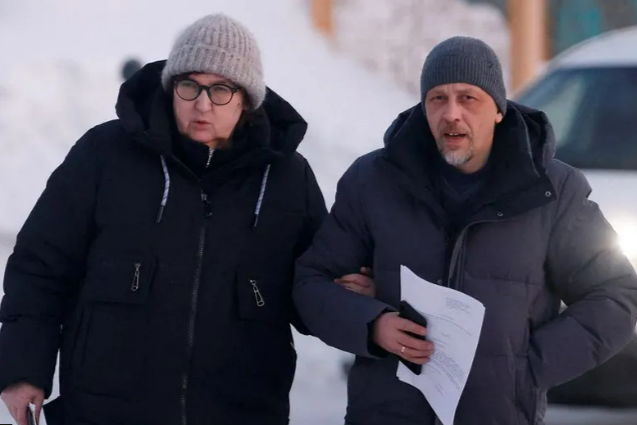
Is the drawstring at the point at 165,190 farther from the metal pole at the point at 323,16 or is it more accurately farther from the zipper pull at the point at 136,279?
the metal pole at the point at 323,16

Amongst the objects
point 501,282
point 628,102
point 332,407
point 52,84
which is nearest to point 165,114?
point 501,282

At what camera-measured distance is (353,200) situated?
313 centimetres

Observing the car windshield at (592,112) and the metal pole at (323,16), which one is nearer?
the car windshield at (592,112)

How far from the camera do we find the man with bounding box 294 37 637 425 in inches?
115

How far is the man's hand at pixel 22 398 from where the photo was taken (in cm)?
323

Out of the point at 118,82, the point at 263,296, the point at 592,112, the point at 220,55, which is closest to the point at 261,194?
the point at 263,296

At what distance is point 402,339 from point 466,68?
0.67 meters

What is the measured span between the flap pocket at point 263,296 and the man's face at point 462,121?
1.90 feet

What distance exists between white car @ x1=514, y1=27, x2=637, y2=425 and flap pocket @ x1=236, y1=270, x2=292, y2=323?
6.35ft

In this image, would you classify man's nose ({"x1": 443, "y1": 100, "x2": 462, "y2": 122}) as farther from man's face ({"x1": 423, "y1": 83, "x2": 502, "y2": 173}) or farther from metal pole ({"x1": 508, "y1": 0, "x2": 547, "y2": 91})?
metal pole ({"x1": 508, "y1": 0, "x2": 547, "y2": 91})

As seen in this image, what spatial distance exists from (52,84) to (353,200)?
21.7ft

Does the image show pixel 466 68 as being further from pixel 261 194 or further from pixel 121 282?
pixel 121 282

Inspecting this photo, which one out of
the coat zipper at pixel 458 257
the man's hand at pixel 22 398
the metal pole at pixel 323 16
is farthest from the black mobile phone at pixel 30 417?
the metal pole at pixel 323 16

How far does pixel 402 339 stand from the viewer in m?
2.89
